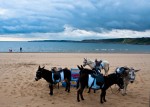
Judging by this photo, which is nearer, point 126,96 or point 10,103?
point 10,103

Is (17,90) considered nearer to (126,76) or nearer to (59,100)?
(59,100)

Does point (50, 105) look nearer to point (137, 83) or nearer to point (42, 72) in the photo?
point (42, 72)

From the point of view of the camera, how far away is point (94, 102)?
10719mm

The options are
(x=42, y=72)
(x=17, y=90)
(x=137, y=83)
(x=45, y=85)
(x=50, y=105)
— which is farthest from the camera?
(x=137, y=83)

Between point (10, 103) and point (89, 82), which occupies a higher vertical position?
point (89, 82)

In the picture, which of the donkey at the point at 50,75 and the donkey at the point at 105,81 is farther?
the donkey at the point at 50,75

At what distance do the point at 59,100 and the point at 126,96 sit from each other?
3.15m

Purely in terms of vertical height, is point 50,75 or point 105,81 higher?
point 50,75

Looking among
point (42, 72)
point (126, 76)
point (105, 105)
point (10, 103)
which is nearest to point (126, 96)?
point (126, 76)

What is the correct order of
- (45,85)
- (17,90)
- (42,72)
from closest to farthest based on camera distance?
1. (42,72)
2. (17,90)
3. (45,85)

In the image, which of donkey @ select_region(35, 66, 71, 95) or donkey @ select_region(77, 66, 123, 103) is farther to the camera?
donkey @ select_region(35, 66, 71, 95)

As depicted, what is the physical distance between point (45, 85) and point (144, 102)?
5407 mm

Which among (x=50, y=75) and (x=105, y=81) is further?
(x=50, y=75)

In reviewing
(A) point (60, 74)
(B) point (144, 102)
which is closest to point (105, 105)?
(B) point (144, 102)
